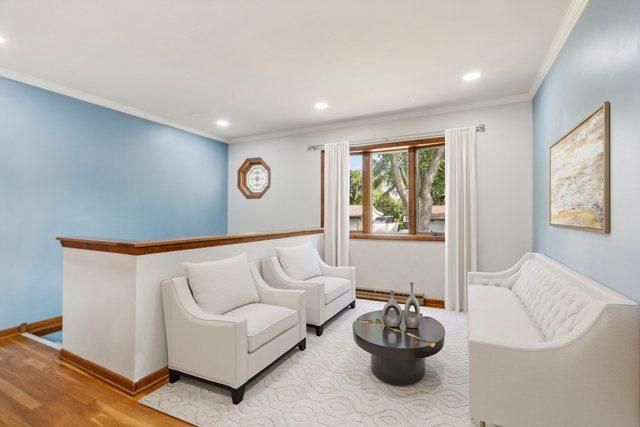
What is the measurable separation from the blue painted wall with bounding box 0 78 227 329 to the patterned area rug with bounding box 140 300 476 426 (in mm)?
2340

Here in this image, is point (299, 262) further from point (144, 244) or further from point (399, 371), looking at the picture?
point (144, 244)

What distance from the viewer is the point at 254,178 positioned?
563 cm

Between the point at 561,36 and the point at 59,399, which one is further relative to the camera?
the point at 561,36

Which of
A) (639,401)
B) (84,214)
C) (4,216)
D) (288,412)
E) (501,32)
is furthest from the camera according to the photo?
(84,214)

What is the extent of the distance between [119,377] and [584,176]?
354 cm

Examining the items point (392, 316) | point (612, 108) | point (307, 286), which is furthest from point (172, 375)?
point (612, 108)

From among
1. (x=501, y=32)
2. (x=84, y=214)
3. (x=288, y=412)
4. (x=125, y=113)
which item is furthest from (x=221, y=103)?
(x=288, y=412)

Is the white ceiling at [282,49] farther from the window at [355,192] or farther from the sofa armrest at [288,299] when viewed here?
the sofa armrest at [288,299]

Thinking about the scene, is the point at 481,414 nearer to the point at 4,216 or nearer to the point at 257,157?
the point at 4,216

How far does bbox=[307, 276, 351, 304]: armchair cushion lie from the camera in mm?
3301

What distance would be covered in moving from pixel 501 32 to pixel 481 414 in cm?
273

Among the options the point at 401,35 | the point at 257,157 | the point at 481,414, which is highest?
the point at 401,35

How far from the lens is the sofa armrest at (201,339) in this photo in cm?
196

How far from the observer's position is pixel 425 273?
418 centimetres
